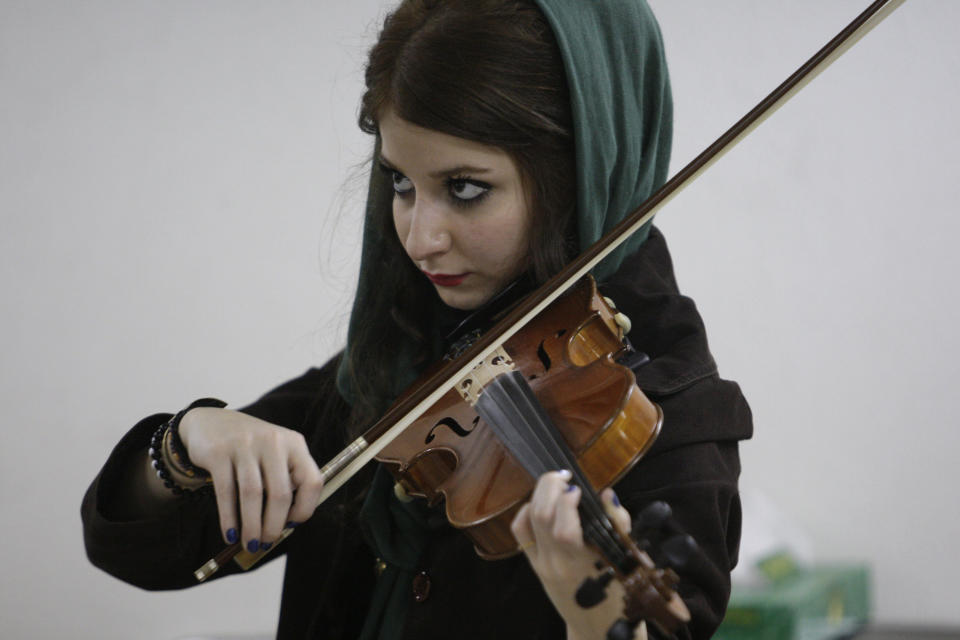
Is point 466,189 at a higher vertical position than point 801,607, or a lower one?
higher

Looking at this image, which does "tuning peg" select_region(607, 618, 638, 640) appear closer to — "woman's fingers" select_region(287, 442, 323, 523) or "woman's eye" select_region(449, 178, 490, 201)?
"woman's fingers" select_region(287, 442, 323, 523)

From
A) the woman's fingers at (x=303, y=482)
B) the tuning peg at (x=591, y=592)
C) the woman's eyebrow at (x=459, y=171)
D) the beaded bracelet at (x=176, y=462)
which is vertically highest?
the woman's eyebrow at (x=459, y=171)

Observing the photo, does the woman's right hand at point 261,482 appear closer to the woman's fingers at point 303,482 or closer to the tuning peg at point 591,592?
the woman's fingers at point 303,482

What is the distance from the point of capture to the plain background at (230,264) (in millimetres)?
1848

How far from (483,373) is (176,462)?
0.27m

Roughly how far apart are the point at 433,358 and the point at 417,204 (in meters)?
0.21

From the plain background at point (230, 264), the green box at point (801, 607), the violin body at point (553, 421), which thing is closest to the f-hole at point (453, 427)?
the violin body at point (553, 421)

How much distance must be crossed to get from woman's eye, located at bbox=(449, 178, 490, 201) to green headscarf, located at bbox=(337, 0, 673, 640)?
82mm

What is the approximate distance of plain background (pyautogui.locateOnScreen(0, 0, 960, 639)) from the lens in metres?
1.85

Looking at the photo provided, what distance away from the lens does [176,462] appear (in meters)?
0.82

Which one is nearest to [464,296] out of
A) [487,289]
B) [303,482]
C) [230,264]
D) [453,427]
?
[487,289]

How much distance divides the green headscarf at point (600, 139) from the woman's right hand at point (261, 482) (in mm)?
183

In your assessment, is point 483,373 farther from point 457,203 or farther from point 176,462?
point 176,462

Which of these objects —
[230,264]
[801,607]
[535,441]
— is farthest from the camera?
[230,264]
